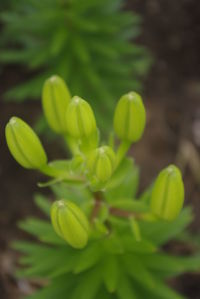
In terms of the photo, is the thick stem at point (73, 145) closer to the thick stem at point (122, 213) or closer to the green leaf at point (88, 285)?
the thick stem at point (122, 213)

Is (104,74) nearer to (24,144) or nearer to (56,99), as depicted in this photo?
(56,99)

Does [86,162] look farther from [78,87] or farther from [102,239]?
[78,87]

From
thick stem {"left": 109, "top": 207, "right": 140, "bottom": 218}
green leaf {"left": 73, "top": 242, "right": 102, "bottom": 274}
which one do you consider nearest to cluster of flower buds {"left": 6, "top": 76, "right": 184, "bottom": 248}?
thick stem {"left": 109, "top": 207, "right": 140, "bottom": 218}

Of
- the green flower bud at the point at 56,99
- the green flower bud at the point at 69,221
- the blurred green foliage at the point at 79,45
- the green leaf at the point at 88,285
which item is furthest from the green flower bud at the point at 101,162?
the blurred green foliage at the point at 79,45

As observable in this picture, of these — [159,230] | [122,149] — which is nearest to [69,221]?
[122,149]

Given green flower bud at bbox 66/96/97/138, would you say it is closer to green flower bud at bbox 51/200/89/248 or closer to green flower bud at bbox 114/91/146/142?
green flower bud at bbox 114/91/146/142

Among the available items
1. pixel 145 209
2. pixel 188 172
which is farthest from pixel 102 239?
pixel 188 172

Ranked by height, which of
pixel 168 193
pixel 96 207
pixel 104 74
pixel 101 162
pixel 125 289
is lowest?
pixel 125 289
